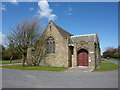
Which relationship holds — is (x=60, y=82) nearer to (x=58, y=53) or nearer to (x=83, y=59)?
(x=83, y=59)

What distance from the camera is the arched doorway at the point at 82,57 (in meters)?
19.0

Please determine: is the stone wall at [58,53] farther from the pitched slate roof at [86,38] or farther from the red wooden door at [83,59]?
the pitched slate roof at [86,38]

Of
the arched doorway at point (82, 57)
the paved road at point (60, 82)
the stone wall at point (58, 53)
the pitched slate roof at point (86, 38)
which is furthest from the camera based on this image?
the pitched slate roof at point (86, 38)

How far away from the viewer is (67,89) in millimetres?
6547

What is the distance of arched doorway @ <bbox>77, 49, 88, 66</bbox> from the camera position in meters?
19.0

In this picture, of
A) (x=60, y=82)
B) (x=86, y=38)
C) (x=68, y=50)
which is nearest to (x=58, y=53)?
(x=68, y=50)

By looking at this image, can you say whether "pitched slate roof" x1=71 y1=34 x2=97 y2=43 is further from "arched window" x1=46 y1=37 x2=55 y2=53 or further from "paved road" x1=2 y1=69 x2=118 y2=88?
"paved road" x1=2 y1=69 x2=118 y2=88

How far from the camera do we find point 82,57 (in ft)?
63.1

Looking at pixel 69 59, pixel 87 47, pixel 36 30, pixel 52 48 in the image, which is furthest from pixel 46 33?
pixel 87 47

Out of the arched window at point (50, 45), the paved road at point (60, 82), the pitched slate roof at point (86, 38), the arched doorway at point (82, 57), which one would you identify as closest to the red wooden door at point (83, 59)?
the arched doorway at point (82, 57)

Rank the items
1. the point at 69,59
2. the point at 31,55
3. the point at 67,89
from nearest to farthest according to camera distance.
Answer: the point at 67,89, the point at 69,59, the point at 31,55

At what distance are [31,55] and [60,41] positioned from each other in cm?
745

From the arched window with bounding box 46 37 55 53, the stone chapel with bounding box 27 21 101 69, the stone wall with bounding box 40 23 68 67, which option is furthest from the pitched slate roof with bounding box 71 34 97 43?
the arched window with bounding box 46 37 55 53

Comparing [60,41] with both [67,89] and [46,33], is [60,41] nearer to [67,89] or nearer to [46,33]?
[46,33]
